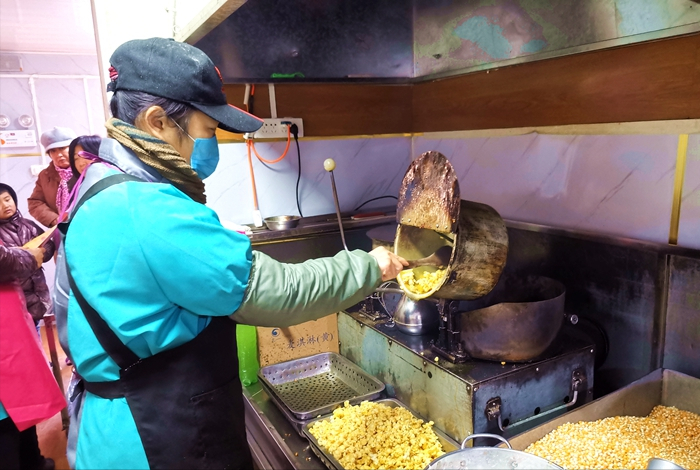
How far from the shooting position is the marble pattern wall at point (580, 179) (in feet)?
5.28

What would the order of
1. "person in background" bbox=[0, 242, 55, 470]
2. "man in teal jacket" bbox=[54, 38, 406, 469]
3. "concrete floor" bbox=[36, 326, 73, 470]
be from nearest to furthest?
"man in teal jacket" bbox=[54, 38, 406, 469] → "person in background" bbox=[0, 242, 55, 470] → "concrete floor" bbox=[36, 326, 73, 470]

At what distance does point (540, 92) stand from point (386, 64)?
1.00 m

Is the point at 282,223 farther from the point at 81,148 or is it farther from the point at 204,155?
the point at 81,148

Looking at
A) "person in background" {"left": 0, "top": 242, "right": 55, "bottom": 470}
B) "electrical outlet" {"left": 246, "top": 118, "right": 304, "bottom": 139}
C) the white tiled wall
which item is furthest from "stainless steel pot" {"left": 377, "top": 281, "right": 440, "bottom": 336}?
the white tiled wall

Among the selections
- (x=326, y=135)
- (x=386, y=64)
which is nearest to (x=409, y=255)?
(x=326, y=135)

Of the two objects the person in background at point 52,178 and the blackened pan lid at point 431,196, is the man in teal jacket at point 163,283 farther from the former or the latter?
the person in background at point 52,178

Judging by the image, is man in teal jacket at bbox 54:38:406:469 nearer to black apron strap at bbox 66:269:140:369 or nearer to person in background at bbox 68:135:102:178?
black apron strap at bbox 66:269:140:369

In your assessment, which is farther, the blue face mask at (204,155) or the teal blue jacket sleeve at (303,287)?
the blue face mask at (204,155)

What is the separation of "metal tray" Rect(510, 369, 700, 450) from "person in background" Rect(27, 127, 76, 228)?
376 cm

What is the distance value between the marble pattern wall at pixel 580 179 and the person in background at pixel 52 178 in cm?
316

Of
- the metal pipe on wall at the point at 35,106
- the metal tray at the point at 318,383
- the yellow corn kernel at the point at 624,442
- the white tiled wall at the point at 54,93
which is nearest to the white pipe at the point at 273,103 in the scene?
the metal tray at the point at 318,383

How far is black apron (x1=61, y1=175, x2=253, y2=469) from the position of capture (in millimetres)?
1030

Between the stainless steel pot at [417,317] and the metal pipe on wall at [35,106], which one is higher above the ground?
the metal pipe on wall at [35,106]

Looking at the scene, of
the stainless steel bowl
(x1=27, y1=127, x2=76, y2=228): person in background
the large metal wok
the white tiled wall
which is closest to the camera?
the large metal wok
